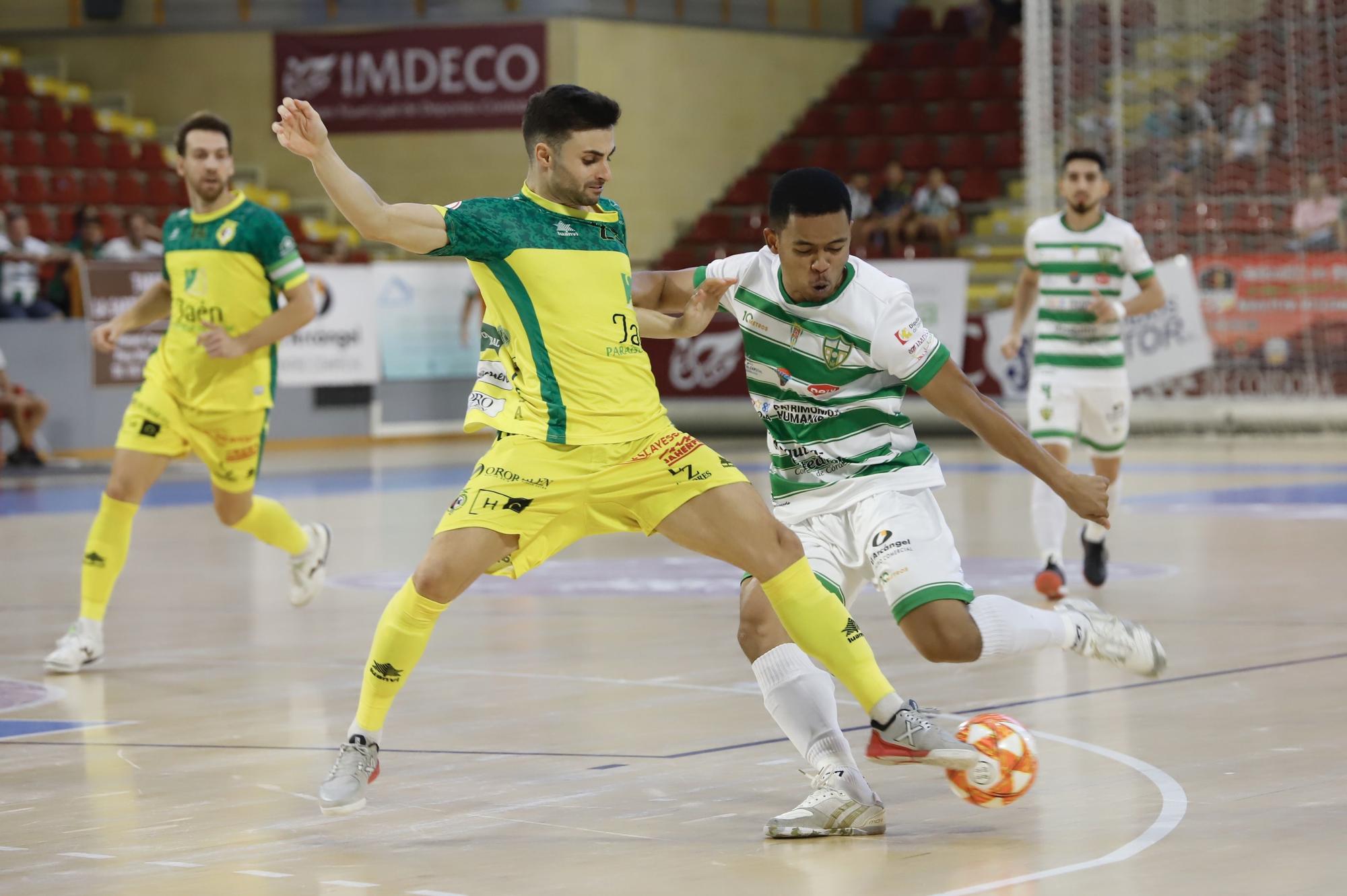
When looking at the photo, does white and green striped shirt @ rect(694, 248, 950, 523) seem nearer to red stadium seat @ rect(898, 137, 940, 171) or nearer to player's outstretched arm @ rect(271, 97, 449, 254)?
player's outstretched arm @ rect(271, 97, 449, 254)

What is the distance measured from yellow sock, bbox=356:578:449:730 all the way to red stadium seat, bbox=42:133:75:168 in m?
21.9

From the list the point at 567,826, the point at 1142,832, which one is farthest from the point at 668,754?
the point at 1142,832

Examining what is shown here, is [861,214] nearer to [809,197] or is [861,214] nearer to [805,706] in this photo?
[809,197]

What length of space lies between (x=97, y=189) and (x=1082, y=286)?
58.6ft

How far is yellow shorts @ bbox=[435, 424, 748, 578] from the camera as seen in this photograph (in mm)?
5312

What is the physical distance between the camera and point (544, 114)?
210 inches

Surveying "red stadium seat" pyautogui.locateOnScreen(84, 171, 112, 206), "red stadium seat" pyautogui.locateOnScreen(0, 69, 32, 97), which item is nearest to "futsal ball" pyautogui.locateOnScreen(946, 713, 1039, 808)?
"red stadium seat" pyautogui.locateOnScreen(84, 171, 112, 206)

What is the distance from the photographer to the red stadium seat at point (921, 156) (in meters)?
27.9

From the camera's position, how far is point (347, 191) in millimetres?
4895

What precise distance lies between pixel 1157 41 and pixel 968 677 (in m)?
17.3

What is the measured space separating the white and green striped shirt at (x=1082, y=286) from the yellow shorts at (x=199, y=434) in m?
4.29

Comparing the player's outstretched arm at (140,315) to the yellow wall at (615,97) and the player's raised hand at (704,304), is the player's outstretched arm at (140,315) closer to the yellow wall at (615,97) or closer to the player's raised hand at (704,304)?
the player's raised hand at (704,304)

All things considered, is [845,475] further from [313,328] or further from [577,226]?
[313,328]

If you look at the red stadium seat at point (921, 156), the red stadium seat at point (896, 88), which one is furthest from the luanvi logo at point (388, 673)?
the red stadium seat at point (896, 88)
